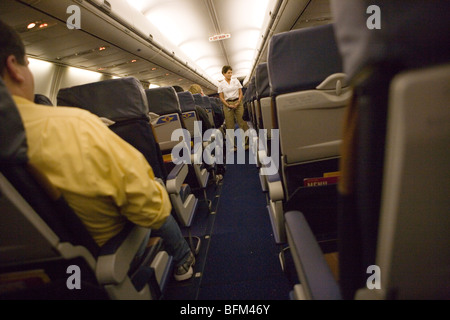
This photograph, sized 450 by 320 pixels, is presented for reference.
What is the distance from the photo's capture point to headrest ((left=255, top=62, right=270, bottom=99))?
8.81 ft

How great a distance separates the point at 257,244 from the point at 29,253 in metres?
1.95

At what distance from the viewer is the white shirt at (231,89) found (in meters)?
6.23

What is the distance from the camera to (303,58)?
52.8 inches

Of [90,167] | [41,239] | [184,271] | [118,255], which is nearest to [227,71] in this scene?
[184,271]

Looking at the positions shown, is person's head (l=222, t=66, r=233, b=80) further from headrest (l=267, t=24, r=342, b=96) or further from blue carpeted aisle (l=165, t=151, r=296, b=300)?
headrest (l=267, t=24, r=342, b=96)

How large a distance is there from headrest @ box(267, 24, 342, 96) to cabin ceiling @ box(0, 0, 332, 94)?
135 inches

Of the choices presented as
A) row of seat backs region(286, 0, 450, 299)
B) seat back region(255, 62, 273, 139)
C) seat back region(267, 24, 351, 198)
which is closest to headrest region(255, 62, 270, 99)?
seat back region(255, 62, 273, 139)

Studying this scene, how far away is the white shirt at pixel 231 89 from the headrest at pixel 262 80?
11.6ft

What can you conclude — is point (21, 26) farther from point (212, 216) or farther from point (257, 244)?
point (257, 244)

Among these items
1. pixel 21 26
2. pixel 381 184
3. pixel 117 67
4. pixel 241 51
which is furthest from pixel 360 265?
pixel 241 51

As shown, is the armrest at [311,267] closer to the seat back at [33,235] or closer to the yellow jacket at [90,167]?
the yellow jacket at [90,167]

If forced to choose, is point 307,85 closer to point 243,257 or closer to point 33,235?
point 33,235

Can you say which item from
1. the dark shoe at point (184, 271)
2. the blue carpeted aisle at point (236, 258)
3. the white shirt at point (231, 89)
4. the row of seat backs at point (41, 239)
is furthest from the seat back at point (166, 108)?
the white shirt at point (231, 89)

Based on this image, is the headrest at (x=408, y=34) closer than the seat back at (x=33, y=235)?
Yes
